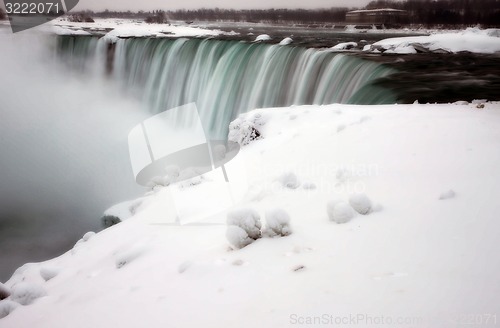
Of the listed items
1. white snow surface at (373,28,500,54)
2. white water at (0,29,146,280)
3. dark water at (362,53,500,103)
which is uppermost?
white snow surface at (373,28,500,54)

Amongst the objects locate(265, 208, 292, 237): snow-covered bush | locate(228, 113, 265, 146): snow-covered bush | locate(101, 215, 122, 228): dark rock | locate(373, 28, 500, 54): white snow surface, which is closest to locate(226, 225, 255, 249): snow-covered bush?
locate(265, 208, 292, 237): snow-covered bush

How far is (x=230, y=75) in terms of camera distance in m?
13.7

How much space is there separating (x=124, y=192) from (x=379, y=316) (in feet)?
33.6

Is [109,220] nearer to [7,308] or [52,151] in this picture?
[7,308]

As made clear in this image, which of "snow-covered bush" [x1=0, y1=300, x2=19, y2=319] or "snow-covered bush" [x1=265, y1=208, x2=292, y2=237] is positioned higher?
"snow-covered bush" [x1=265, y1=208, x2=292, y2=237]

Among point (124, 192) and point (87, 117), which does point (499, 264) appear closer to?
point (124, 192)

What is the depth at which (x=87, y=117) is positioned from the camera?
57.3ft

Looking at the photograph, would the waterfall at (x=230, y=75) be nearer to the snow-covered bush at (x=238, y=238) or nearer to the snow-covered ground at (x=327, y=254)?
the snow-covered ground at (x=327, y=254)

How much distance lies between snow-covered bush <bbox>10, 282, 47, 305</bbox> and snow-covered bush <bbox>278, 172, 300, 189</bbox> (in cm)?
229

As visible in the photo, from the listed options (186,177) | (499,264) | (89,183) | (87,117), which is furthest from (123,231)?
(87,117)

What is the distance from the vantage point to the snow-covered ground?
5.09 feet
